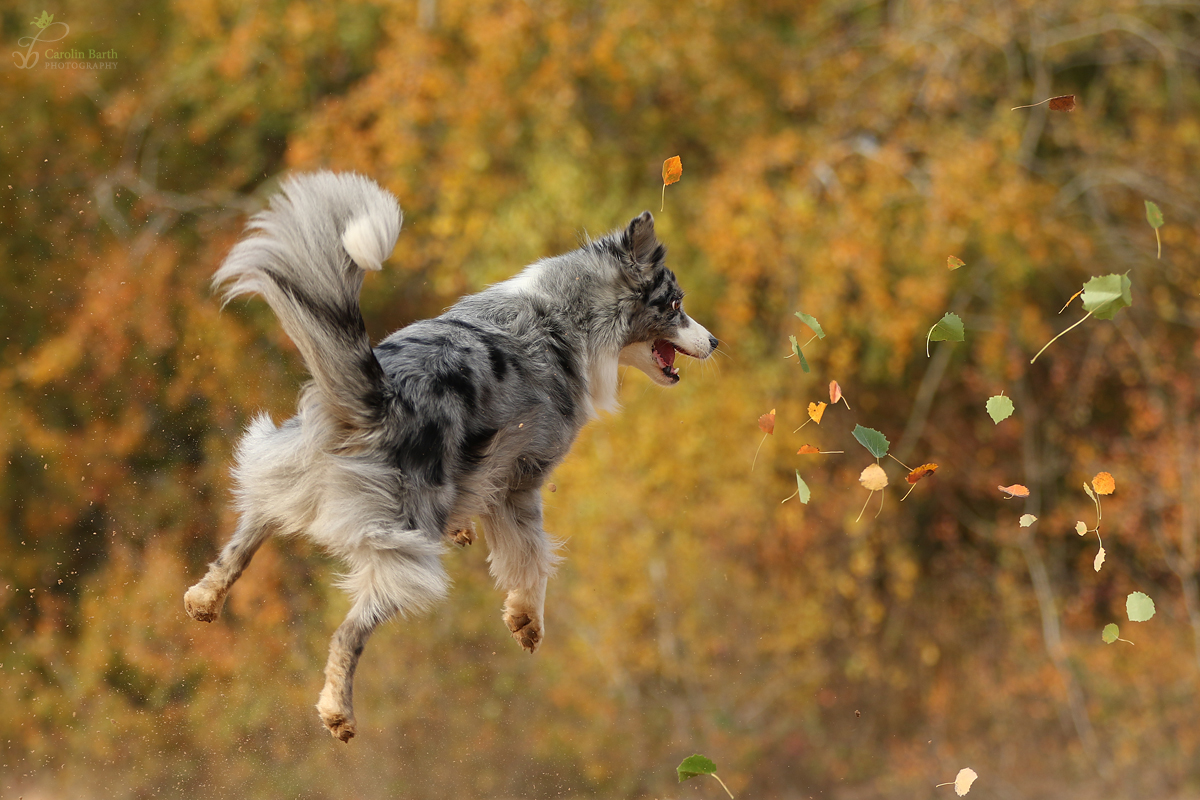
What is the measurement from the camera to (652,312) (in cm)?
443

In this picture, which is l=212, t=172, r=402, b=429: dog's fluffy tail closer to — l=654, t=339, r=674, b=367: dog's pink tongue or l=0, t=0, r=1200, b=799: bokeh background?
l=654, t=339, r=674, b=367: dog's pink tongue

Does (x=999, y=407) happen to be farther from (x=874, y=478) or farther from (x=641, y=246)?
(x=641, y=246)

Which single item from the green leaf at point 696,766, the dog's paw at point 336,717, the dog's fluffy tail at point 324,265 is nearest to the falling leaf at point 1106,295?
the green leaf at point 696,766

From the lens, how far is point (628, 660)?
10086 mm

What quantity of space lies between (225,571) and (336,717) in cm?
69

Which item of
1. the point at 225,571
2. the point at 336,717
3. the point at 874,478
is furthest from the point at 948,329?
the point at 225,571

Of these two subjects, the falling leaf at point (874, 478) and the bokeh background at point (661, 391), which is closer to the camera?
the falling leaf at point (874, 478)

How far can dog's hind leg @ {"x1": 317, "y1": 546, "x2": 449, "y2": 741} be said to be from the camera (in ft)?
11.2

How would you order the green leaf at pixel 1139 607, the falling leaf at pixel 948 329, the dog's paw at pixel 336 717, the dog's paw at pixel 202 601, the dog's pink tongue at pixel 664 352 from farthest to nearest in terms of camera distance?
the dog's pink tongue at pixel 664 352, the green leaf at pixel 1139 607, the falling leaf at pixel 948 329, the dog's paw at pixel 202 601, the dog's paw at pixel 336 717

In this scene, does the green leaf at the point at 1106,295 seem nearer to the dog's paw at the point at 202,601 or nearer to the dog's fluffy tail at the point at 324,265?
the dog's fluffy tail at the point at 324,265

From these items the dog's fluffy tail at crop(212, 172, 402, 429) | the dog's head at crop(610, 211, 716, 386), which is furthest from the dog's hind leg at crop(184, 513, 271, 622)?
the dog's head at crop(610, 211, 716, 386)

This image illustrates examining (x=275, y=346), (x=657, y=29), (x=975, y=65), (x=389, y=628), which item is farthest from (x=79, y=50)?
(x=975, y=65)

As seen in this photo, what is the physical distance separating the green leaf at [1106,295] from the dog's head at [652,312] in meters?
1.47

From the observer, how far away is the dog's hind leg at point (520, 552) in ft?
14.0
